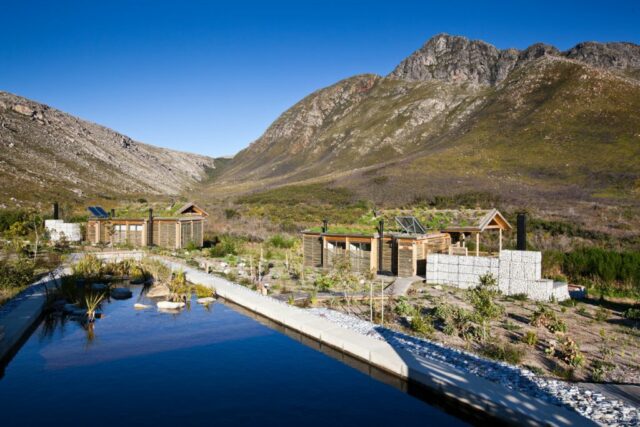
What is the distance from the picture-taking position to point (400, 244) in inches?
852

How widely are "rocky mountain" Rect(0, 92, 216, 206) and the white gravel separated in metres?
56.5

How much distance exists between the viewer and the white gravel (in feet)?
25.8

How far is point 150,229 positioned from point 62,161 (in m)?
64.4

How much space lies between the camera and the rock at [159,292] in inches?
699

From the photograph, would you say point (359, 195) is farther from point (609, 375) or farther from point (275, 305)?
point (609, 375)

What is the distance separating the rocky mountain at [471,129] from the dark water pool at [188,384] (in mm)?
44479

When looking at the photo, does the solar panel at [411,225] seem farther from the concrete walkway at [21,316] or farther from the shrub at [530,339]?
the concrete walkway at [21,316]

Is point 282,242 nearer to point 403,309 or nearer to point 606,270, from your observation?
point 403,309

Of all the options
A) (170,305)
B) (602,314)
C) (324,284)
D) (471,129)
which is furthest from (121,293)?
(471,129)

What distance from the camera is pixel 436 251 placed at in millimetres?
23438

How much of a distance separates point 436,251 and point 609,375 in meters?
13.7

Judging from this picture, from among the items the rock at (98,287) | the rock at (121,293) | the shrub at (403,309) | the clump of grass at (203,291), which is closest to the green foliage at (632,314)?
the shrub at (403,309)

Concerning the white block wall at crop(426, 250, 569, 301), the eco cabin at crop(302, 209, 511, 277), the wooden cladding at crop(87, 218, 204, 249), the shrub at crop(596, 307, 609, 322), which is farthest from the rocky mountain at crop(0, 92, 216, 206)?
the shrub at crop(596, 307, 609, 322)

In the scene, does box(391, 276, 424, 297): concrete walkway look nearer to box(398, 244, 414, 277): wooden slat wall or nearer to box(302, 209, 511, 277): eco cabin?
box(398, 244, 414, 277): wooden slat wall
